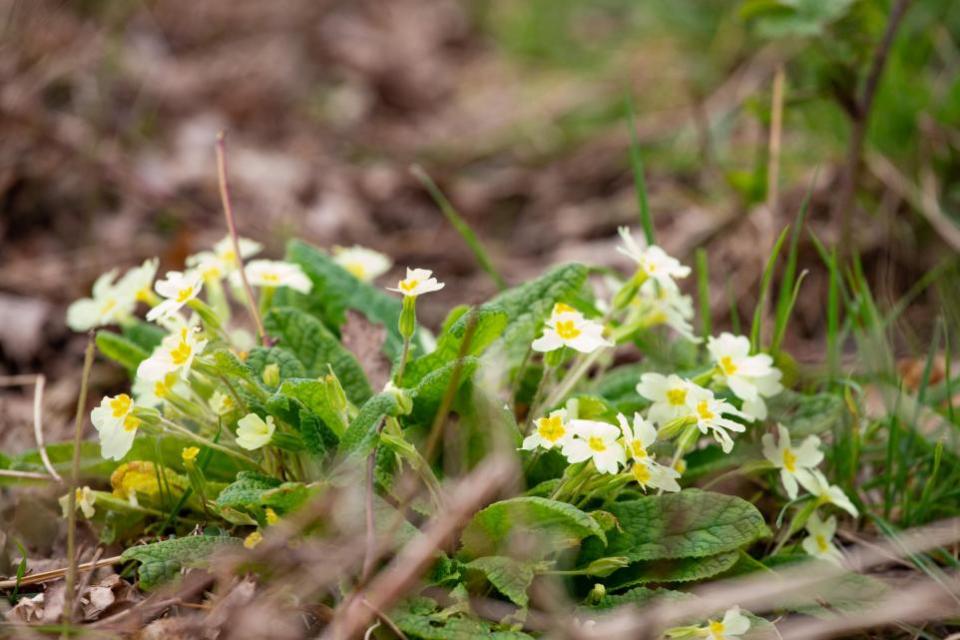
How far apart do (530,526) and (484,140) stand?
9.41 feet

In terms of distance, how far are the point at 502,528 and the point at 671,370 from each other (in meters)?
0.58

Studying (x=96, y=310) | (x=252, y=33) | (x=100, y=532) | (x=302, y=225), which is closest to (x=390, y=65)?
(x=252, y=33)

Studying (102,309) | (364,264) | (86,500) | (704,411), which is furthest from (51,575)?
(704,411)

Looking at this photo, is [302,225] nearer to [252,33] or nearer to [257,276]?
[257,276]

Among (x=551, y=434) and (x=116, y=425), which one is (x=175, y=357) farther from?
(x=551, y=434)

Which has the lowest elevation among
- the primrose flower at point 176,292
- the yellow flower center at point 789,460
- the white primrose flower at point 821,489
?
the white primrose flower at point 821,489

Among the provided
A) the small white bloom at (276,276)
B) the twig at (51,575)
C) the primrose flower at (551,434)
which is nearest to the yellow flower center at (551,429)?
the primrose flower at (551,434)

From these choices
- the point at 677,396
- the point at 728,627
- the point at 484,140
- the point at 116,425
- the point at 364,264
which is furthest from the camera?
the point at 484,140

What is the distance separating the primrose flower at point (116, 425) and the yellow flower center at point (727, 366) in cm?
97

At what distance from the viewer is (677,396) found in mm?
1579

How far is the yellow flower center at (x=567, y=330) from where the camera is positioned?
1556mm

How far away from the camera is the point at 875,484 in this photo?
5.78ft

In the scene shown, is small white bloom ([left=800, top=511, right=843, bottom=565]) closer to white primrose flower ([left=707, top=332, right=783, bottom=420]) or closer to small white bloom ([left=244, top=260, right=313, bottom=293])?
white primrose flower ([left=707, top=332, right=783, bottom=420])

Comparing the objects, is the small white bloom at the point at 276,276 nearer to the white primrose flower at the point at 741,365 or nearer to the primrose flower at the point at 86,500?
the primrose flower at the point at 86,500
